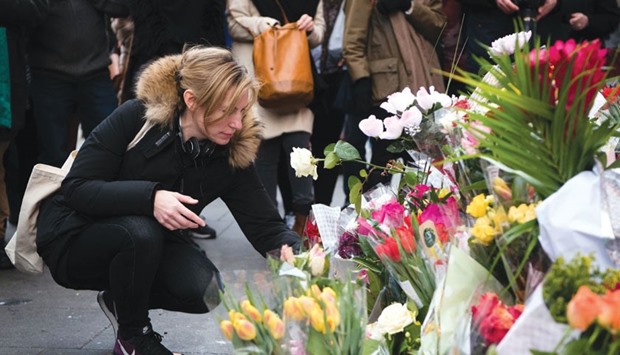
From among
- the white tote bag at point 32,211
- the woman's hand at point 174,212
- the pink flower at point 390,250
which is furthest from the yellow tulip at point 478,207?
the white tote bag at point 32,211

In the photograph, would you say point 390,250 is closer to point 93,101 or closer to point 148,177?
point 148,177

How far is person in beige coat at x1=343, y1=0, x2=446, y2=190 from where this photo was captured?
17.9ft

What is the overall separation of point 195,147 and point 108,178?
12.8 inches

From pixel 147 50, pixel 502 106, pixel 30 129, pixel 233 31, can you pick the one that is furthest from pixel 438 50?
pixel 502 106

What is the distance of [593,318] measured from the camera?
1700 millimetres

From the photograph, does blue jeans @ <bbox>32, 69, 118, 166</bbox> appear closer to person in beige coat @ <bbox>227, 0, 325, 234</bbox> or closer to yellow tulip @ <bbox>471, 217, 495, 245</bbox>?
person in beige coat @ <bbox>227, 0, 325, 234</bbox>

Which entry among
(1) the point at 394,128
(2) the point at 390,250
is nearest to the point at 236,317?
(2) the point at 390,250

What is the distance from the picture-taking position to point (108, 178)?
139 inches

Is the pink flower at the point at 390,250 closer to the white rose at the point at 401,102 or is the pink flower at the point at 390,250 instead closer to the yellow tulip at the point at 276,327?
the yellow tulip at the point at 276,327

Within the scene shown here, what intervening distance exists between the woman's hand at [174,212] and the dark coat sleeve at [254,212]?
330 millimetres

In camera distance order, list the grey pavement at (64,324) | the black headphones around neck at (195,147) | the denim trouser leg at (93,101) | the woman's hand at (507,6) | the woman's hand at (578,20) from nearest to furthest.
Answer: the black headphones around neck at (195,147) → the grey pavement at (64,324) → the woman's hand at (507,6) → the denim trouser leg at (93,101) → the woman's hand at (578,20)

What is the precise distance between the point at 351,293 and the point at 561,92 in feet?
2.01

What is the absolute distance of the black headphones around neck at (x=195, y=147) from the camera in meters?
3.55

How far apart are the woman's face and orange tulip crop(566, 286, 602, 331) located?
1.89 metres
